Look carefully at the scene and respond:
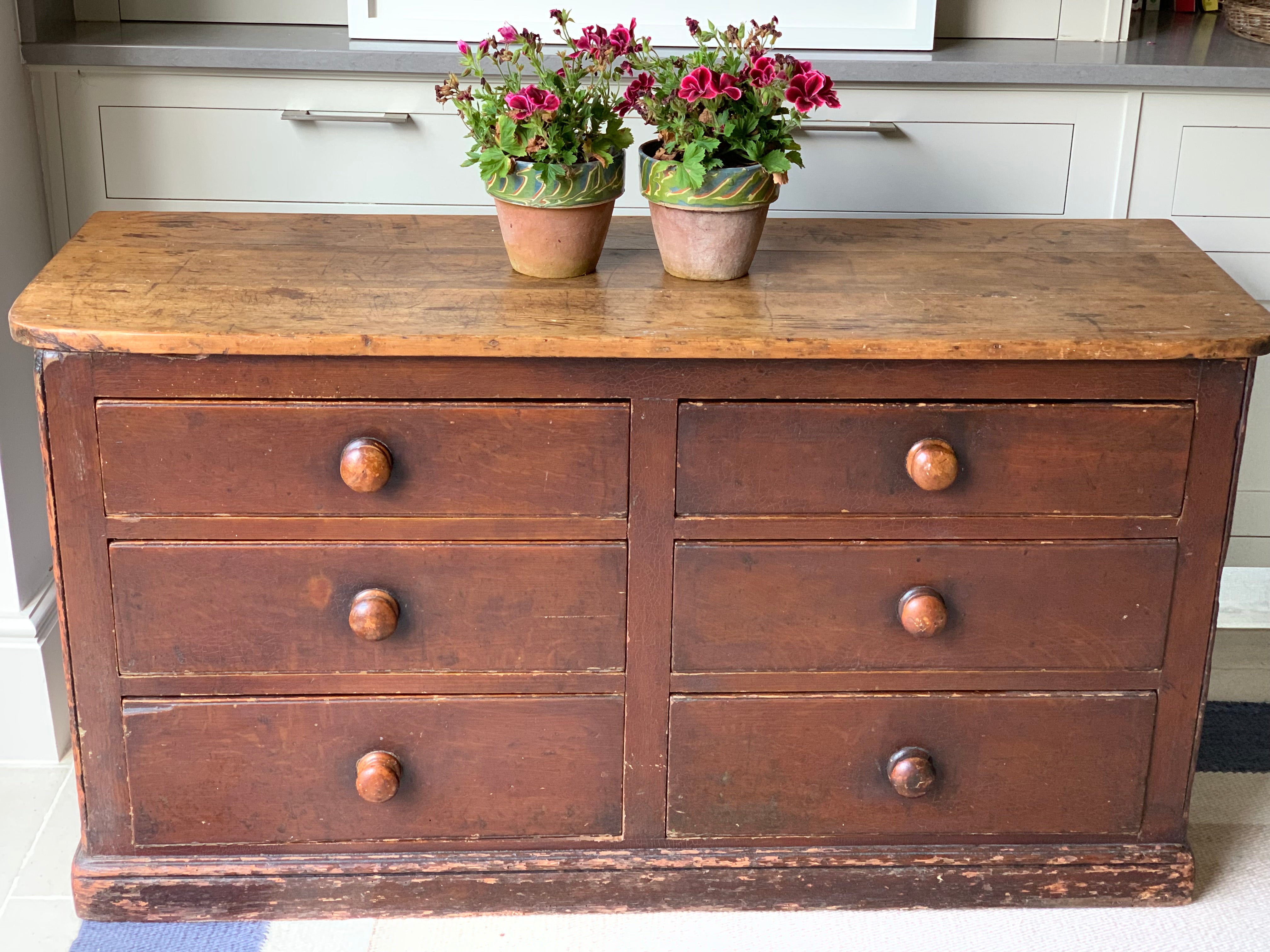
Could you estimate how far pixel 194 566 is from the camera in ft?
4.87

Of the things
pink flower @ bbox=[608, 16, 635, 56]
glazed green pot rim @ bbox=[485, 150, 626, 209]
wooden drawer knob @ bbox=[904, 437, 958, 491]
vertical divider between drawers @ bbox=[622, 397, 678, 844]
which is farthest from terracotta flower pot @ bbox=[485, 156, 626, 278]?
wooden drawer knob @ bbox=[904, 437, 958, 491]

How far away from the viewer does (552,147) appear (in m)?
1.48

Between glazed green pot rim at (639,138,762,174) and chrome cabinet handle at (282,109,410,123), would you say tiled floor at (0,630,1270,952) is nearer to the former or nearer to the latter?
glazed green pot rim at (639,138,762,174)

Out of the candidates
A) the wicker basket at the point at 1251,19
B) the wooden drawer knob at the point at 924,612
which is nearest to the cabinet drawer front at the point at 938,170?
the wicker basket at the point at 1251,19

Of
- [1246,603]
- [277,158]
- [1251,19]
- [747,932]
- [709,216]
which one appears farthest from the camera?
[1246,603]

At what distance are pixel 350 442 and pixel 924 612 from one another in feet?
2.17

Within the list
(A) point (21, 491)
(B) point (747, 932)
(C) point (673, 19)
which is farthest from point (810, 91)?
(A) point (21, 491)

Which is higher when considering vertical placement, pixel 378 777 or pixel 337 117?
pixel 337 117

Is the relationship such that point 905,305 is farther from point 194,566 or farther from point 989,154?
point 194,566

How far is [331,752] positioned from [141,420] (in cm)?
45

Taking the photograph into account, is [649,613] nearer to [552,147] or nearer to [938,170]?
[552,147]

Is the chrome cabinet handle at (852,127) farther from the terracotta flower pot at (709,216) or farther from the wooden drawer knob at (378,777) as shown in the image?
the wooden drawer knob at (378,777)

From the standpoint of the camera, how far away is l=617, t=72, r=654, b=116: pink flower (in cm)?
150

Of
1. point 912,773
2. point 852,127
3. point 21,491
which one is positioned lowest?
point 912,773
